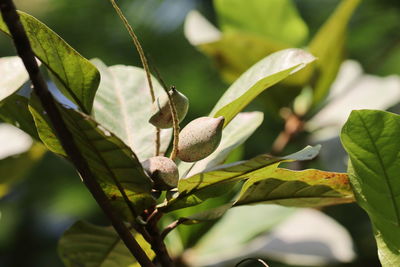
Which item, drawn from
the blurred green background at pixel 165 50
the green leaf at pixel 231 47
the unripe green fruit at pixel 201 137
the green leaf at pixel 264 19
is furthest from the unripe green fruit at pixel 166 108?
the blurred green background at pixel 165 50

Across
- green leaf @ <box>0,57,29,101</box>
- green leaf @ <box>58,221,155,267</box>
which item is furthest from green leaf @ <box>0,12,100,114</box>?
green leaf @ <box>58,221,155,267</box>

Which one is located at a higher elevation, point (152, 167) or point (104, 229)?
point (152, 167)

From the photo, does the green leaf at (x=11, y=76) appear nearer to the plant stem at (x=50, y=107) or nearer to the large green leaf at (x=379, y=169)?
the plant stem at (x=50, y=107)

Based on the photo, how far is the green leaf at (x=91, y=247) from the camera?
29.7 inches

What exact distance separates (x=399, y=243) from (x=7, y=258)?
1.85 m

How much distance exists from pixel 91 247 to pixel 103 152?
21 centimetres

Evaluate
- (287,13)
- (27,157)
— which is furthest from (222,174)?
(287,13)

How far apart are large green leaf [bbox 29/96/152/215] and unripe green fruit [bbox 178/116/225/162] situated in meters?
0.05

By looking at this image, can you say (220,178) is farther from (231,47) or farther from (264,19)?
(264,19)

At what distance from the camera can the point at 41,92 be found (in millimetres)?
499

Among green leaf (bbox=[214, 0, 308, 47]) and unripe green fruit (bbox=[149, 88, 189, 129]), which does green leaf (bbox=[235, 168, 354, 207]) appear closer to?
unripe green fruit (bbox=[149, 88, 189, 129])

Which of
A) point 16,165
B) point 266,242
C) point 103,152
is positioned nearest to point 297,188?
point 103,152

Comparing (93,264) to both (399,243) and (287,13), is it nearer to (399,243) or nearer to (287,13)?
(399,243)

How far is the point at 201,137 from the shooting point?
1.98 feet
